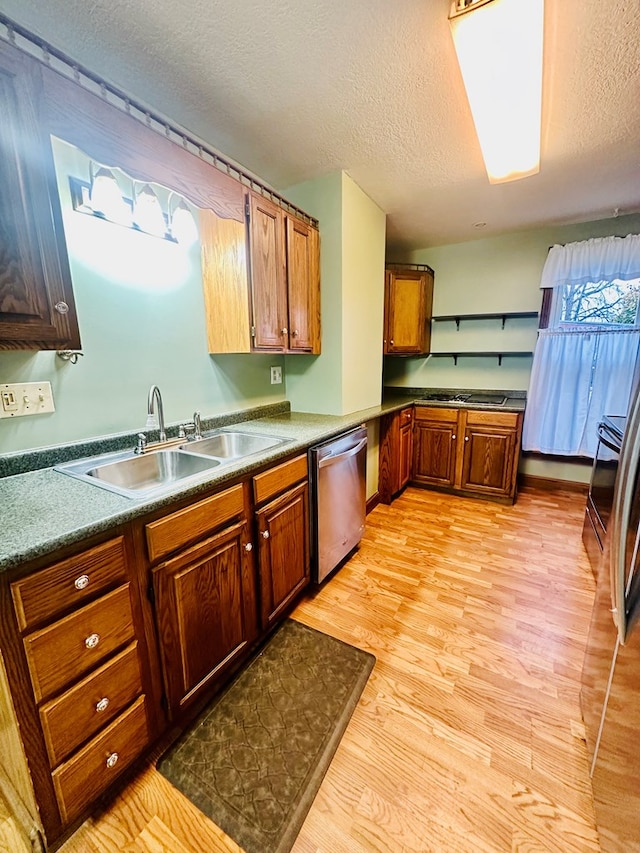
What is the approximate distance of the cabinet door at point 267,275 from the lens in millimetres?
1746

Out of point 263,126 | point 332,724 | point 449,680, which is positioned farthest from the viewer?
point 263,126

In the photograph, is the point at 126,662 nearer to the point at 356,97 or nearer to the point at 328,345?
the point at 328,345

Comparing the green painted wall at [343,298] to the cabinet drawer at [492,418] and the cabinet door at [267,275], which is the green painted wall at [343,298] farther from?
the cabinet drawer at [492,418]

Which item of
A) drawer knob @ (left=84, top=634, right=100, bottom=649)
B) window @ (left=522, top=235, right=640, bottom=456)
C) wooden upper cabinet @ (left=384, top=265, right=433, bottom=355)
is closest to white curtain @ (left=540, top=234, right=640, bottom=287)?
window @ (left=522, top=235, right=640, bottom=456)

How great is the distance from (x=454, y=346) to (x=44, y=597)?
3.76 meters

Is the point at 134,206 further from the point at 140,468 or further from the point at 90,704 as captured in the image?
the point at 90,704

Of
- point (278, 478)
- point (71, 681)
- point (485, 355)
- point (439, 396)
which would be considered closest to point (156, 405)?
point (278, 478)

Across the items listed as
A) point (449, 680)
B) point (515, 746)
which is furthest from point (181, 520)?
point (515, 746)

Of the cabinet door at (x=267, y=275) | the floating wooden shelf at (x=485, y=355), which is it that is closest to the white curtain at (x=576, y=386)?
the floating wooden shelf at (x=485, y=355)

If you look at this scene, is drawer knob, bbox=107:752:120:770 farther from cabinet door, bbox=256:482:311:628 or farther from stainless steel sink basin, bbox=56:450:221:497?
stainless steel sink basin, bbox=56:450:221:497

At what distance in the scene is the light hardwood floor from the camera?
0.95 metres

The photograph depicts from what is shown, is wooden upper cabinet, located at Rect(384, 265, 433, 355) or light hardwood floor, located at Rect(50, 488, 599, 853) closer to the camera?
light hardwood floor, located at Rect(50, 488, 599, 853)

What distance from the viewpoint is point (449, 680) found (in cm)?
141

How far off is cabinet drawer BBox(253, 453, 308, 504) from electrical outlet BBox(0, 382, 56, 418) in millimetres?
837
